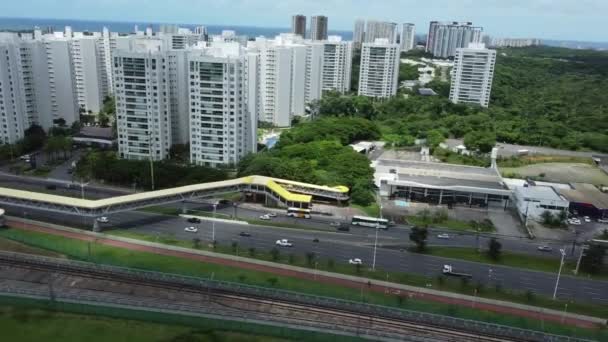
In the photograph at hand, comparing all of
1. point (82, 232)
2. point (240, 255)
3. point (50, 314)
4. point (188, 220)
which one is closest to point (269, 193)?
Result: point (188, 220)

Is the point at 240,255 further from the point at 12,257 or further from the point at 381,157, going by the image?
the point at 381,157

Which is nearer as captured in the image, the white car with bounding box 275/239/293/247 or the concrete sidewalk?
the concrete sidewalk

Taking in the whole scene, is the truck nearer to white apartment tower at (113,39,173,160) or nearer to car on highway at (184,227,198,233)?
car on highway at (184,227,198,233)

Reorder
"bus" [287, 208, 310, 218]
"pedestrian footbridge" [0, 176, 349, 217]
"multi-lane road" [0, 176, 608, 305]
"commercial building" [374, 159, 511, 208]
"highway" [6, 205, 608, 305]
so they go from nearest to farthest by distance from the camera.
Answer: "highway" [6, 205, 608, 305], "multi-lane road" [0, 176, 608, 305], "pedestrian footbridge" [0, 176, 349, 217], "bus" [287, 208, 310, 218], "commercial building" [374, 159, 511, 208]

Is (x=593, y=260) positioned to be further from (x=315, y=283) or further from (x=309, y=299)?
(x=309, y=299)

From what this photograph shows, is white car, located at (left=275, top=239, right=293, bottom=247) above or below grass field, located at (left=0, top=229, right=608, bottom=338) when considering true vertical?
above

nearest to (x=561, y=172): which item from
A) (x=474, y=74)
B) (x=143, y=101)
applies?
(x=474, y=74)

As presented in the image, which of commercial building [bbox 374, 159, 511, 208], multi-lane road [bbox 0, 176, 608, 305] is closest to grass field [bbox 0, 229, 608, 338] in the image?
multi-lane road [bbox 0, 176, 608, 305]
